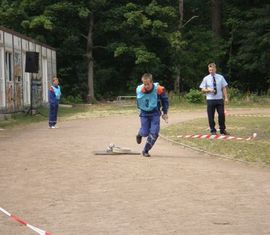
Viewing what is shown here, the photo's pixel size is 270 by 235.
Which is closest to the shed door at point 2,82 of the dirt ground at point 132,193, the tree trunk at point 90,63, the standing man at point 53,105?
the standing man at point 53,105

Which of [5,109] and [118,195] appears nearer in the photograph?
[118,195]

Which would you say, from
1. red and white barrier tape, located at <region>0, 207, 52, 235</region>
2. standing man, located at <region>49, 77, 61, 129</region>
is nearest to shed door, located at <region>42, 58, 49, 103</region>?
standing man, located at <region>49, 77, 61, 129</region>

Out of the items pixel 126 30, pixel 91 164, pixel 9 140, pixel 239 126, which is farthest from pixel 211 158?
pixel 126 30

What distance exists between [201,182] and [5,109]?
19364mm

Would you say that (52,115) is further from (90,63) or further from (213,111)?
(90,63)

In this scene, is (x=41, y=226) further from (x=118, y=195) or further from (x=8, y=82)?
(x=8, y=82)

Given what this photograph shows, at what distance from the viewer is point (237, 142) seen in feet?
49.0

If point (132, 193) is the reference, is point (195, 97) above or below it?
above

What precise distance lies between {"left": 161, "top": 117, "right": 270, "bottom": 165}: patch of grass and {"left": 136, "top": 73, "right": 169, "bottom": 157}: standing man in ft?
4.80

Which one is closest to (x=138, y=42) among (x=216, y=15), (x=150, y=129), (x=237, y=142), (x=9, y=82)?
(x=216, y=15)

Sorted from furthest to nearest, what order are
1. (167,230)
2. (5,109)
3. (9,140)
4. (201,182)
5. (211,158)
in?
(5,109)
(9,140)
(211,158)
(201,182)
(167,230)

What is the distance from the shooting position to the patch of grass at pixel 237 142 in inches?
498

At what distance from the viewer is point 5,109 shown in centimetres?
2752

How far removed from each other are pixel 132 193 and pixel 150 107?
174 inches
